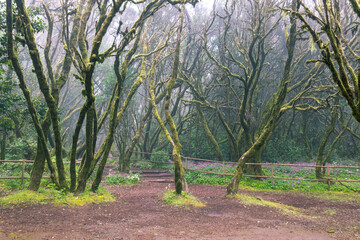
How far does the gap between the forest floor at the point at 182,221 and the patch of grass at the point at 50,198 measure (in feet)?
1.26

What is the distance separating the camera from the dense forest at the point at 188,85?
7.59 meters

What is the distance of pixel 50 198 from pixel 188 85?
11601mm

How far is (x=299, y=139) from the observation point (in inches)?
799

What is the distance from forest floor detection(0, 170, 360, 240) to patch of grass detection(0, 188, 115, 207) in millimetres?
385

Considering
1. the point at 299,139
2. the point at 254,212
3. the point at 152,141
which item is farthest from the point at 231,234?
the point at 299,139

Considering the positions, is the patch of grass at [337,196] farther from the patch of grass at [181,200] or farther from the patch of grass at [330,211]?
the patch of grass at [181,200]

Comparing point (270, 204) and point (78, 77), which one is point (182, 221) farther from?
point (78, 77)

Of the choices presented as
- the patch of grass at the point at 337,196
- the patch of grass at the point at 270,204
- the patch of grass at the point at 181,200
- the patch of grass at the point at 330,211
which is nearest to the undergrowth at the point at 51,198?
the patch of grass at the point at 181,200

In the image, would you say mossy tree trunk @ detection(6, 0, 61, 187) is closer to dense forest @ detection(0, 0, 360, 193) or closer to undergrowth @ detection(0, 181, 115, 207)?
dense forest @ detection(0, 0, 360, 193)

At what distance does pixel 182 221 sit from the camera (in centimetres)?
679

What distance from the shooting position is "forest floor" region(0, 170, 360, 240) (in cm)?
A: 558

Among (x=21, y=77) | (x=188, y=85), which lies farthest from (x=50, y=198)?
(x=188, y=85)

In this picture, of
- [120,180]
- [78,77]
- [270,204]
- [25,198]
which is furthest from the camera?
[120,180]

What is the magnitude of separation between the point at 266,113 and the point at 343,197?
5.88 meters
